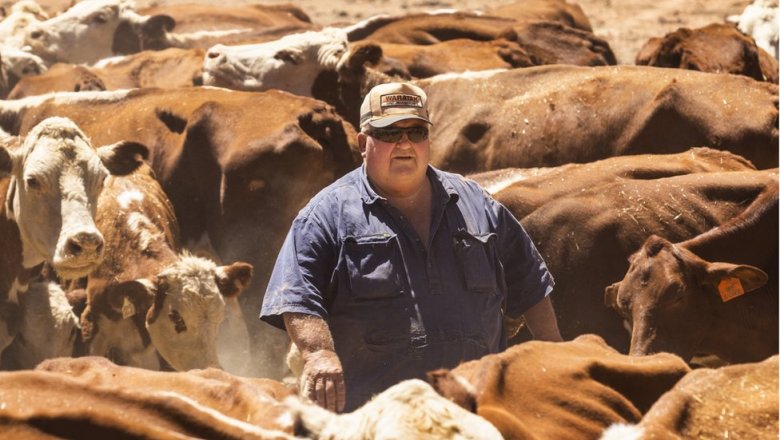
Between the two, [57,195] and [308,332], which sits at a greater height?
[308,332]

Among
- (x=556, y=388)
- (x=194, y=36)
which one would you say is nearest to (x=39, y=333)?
(x=556, y=388)

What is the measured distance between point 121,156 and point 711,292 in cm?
338

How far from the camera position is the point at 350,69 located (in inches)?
425

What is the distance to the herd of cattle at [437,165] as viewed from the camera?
3.97 metres

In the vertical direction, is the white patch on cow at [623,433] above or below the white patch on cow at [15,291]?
above

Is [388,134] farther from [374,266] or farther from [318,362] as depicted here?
[318,362]


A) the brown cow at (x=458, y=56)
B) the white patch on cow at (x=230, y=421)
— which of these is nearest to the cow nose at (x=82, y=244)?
the white patch on cow at (x=230, y=421)

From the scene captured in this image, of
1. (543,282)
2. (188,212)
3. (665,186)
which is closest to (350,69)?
(188,212)

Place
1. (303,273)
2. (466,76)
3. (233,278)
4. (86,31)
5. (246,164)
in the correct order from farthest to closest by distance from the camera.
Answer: (86,31)
(466,76)
(246,164)
(233,278)
(303,273)

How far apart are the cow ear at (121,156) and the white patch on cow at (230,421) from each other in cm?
439

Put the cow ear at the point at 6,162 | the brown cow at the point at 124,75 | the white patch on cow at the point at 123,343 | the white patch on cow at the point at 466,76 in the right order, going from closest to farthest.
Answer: the cow ear at the point at 6,162 < the white patch on cow at the point at 123,343 < the white patch on cow at the point at 466,76 < the brown cow at the point at 124,75

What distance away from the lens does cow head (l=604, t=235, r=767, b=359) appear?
22.0 feet

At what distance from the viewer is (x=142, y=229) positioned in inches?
326

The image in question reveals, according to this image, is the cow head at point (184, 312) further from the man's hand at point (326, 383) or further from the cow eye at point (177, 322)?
the man's hand at point (326, 383)
